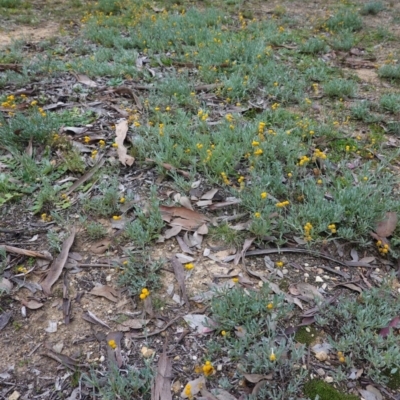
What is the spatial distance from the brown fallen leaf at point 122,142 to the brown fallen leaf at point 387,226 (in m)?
2.26

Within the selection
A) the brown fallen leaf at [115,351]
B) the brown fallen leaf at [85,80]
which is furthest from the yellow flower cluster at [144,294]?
the brown fallen leaf at [85,80]

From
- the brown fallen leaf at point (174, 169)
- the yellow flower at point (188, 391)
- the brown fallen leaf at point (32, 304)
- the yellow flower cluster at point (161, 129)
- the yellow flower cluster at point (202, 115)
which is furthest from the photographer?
the yellow flower cluster at point (202, 115)

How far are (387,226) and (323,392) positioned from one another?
153 centimetres

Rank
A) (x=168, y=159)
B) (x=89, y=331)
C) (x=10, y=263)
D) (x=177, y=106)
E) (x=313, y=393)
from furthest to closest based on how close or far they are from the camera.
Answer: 1. (x=177, y=106)
2. (x=168, y=159)
3. (x=10, y=263)
4. (x=89, y=331)
5. (x=313, y=393)

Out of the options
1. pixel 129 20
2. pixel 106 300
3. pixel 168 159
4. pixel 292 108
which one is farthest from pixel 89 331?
pixel 129 20

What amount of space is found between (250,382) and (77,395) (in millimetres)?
1004

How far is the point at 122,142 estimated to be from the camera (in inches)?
170

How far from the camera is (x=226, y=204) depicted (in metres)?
3.65

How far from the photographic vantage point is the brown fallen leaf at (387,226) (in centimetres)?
338

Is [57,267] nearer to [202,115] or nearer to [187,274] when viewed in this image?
[187,274]

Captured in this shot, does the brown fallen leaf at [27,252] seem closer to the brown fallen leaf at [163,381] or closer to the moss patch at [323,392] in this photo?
the brown fallen leaf at [163,381]

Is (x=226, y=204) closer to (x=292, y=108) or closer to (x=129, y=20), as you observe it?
(x=292, y=108)

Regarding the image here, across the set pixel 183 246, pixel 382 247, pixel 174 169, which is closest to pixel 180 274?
pixel 183 246

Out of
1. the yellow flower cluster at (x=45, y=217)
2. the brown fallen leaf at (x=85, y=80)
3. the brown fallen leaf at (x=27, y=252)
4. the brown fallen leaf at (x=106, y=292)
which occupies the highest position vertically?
the brown fallen leaf at (x=85, y=80)
